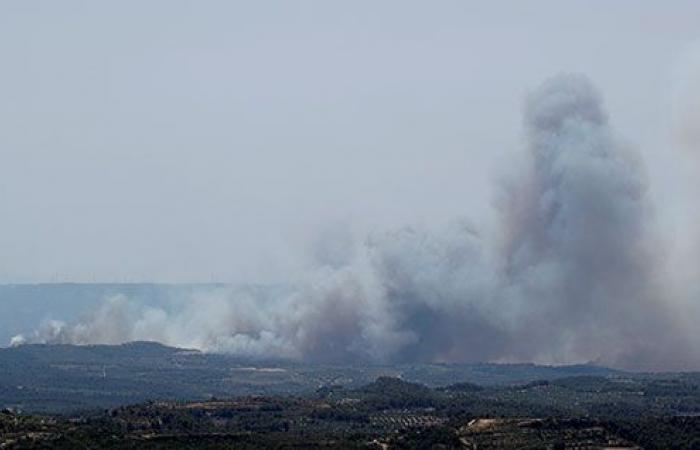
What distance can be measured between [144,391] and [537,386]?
49303 mm

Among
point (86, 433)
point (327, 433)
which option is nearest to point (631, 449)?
point (327, 433)

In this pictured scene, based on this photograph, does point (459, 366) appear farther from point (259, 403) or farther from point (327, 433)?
point (327, 433)

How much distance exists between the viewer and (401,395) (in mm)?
138500

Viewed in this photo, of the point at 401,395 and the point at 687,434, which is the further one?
the point at 401,395

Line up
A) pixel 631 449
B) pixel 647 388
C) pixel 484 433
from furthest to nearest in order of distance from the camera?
pixel 647 388
pixel 484 433
pixel 631 449

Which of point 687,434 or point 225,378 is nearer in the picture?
point 687,434

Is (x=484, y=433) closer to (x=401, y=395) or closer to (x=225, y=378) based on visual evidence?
(x=401, y=395)

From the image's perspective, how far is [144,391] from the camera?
17300cm

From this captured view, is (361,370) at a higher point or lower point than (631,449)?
higher

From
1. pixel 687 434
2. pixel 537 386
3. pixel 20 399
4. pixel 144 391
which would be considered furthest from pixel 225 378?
pixel 687 434

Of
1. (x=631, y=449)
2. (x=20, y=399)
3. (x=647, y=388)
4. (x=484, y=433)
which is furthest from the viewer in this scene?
(x=20, y=399)

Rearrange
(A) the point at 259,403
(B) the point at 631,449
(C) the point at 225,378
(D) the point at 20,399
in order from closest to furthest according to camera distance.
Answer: (B) the point at 631,449, (A) the point at 259,403, (D) the point at 20,399, (C) the point at 225,378

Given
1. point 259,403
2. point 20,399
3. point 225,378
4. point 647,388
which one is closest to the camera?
point 259,403

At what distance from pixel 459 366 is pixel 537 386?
44.6 meters
